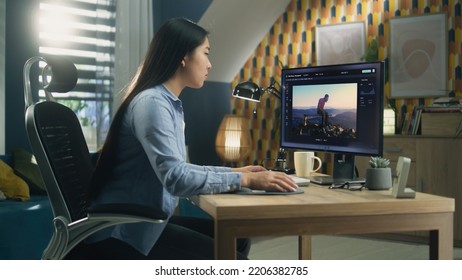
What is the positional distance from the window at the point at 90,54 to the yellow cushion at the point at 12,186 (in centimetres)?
96

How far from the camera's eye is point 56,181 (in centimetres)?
175

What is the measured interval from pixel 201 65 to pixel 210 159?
357 centimetres

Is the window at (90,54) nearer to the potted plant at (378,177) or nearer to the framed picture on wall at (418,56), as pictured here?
the framed picture on wall at (418,56)

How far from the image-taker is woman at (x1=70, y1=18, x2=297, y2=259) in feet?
5.79

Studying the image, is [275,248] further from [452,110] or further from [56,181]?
[56,181]

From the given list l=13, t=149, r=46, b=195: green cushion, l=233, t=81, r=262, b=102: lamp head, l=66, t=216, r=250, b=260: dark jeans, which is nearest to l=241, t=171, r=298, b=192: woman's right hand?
l=66, t=216, r=250, b=260: dark jeans

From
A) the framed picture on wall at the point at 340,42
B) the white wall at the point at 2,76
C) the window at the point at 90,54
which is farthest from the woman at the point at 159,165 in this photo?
the framed picture on wall at the point at 340,42

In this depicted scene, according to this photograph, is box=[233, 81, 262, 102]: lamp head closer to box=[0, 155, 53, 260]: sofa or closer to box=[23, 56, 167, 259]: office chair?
box=[23, 56, 167, 259]: office chair

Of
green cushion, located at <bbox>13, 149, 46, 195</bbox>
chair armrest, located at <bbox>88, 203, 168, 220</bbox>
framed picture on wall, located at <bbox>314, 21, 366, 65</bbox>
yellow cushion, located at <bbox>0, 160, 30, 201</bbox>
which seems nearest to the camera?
chair armrest, located at <bbox>88, 203, 168, 220</bbox>

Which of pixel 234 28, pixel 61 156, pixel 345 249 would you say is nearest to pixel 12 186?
pixel 61 156

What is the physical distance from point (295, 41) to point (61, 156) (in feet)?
13.2

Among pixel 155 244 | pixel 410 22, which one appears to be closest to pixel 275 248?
pixel 410 22

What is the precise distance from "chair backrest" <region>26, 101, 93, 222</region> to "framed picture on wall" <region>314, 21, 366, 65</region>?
364 cm

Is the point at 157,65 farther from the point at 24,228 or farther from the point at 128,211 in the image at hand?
the point at 24,228
